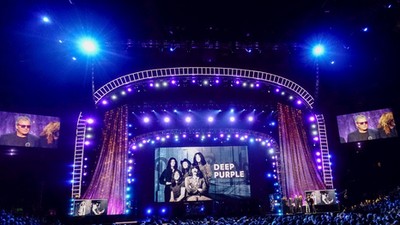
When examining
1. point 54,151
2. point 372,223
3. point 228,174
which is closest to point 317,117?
point 228,174

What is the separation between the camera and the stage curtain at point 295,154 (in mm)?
13906

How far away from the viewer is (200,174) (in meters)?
17.8

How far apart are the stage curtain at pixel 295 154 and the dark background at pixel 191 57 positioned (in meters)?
1.09

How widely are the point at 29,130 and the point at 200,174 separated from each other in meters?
8.99

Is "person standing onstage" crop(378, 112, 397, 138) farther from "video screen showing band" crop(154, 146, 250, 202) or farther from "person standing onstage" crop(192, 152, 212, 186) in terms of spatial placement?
"person standing onstage" crop(192, 152, 212, 186)

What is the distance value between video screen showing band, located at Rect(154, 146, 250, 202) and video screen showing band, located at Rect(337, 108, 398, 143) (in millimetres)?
5808

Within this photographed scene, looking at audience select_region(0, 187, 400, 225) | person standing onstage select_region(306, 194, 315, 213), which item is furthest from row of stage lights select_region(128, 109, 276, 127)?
audience select_region(0, 187, 400, 225)

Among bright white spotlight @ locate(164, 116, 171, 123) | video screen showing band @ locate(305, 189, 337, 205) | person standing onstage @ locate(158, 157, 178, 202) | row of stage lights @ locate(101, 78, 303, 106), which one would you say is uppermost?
row of stage lights @ locate(101, 78, 303, 106)

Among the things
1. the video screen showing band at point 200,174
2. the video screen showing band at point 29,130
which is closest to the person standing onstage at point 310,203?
the video screen showing band at point 200,174

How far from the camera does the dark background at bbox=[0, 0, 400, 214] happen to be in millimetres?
10125

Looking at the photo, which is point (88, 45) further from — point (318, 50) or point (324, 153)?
point (324, 153)

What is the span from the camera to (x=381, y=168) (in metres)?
14.6

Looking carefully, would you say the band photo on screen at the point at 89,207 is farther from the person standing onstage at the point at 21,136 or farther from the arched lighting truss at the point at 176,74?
the arched lighting truss at the point at 176,74

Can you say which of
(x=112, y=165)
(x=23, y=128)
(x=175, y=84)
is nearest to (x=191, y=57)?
(x=175, y=84)
